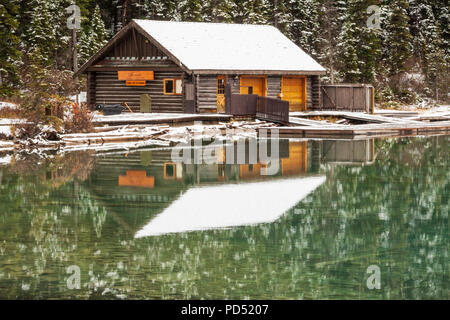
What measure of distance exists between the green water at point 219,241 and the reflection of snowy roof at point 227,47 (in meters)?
21.7

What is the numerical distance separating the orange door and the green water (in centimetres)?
2318

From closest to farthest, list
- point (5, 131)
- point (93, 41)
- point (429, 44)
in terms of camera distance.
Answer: point (5, 131)
point (93, 41)
point (429, 44)

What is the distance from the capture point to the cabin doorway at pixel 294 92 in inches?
1719

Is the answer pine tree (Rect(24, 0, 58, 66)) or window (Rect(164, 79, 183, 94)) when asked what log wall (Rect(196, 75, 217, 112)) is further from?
pine tree (Rect(24, 0, 58, 66))

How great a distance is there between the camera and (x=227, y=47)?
42.5m

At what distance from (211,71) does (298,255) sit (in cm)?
2956

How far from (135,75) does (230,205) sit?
28.2m

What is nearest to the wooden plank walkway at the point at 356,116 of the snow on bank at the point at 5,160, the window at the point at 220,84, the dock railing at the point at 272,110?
the dock railing at the point at 272,110

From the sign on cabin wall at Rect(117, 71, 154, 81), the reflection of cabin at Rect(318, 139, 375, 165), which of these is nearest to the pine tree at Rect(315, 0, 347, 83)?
the sign on cabin wall at Rect(117, 71, 154, 81)

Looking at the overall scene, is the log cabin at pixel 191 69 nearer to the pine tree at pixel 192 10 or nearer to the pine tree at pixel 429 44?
Answer: the pine tree at pixel 192 10

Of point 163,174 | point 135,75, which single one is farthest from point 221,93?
point 163,174

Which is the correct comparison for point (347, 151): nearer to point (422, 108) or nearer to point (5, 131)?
point (5, 131)

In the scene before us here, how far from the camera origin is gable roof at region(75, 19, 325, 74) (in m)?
39.4
